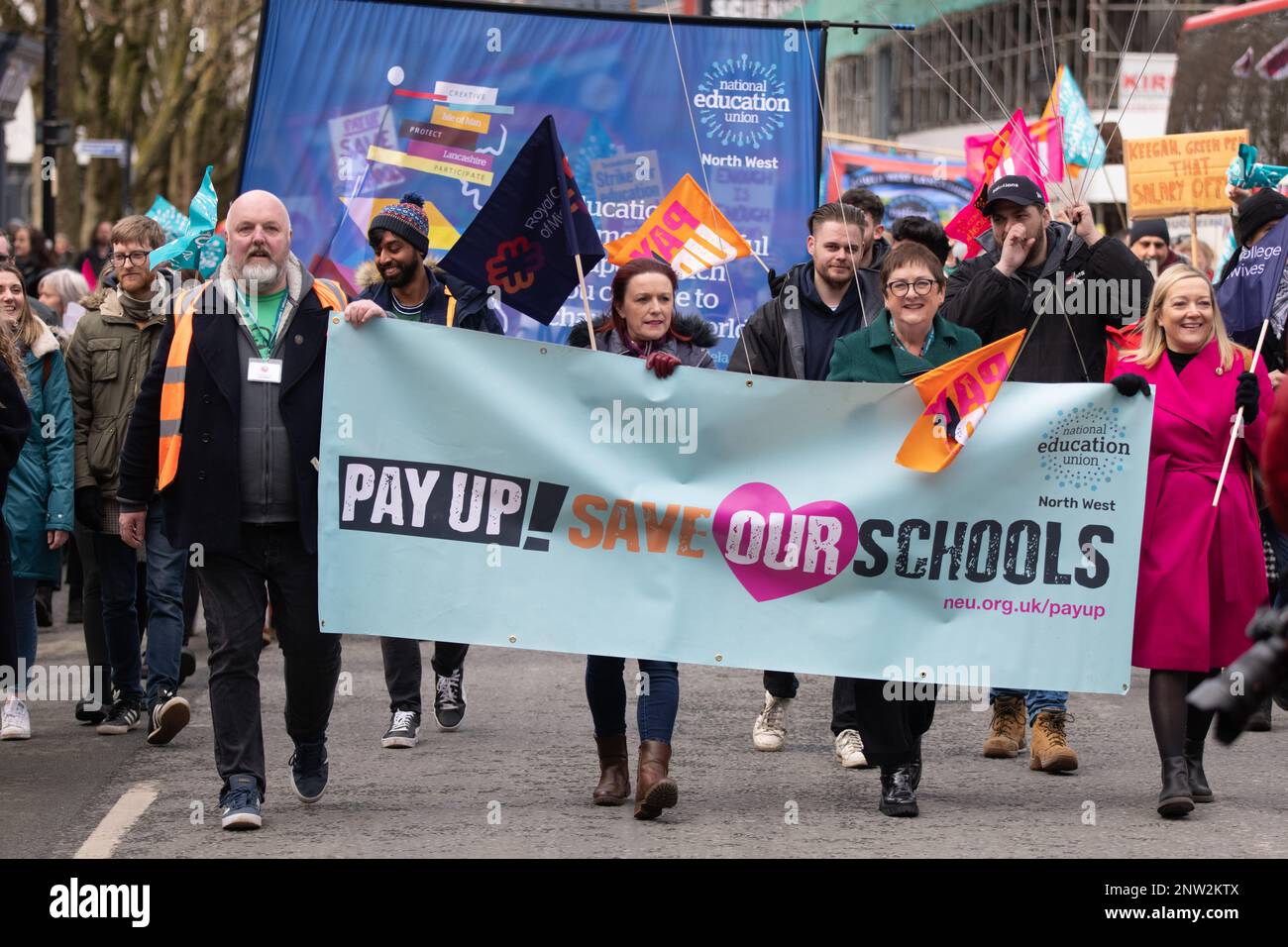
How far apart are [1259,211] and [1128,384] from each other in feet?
10.6

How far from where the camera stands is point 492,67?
1127 cm

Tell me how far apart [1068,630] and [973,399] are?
2.82 feet

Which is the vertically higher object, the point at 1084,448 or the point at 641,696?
the point at 1084,448

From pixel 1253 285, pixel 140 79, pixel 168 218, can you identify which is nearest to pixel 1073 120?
pixel 1253 285

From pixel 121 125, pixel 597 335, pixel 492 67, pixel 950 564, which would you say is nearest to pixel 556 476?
pixel 597 335

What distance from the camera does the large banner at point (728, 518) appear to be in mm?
7125

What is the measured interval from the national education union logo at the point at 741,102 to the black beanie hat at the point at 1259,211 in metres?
2.58

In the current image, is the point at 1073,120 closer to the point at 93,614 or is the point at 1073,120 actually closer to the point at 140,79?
the point at 93,614

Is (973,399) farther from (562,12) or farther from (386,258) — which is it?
(562,12)

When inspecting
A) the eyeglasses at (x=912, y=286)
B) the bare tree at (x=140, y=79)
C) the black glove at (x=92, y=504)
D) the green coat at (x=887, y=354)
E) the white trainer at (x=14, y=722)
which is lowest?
the white trainer at (x=14, y=722)

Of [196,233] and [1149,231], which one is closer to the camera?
[196,233]

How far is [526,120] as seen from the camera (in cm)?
1123

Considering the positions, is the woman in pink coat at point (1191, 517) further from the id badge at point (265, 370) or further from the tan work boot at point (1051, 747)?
the id badge at point (265, 370)

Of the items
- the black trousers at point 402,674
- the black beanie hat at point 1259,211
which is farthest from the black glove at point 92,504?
the black beanie hat at point 1259,211
